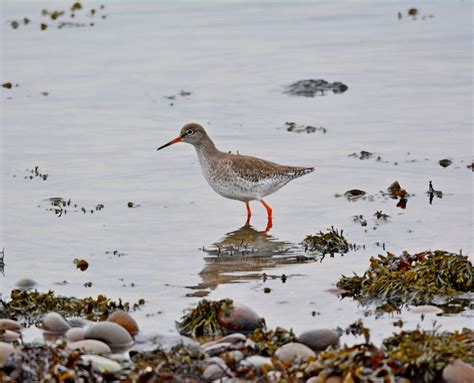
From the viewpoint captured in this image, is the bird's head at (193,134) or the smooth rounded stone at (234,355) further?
the bird's head at (193,134)

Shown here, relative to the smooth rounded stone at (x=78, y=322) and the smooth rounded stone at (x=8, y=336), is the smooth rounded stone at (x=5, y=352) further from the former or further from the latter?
the smooth rounded stone at (x=78, y=322)

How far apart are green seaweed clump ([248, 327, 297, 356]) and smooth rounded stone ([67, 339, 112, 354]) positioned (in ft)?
3.28

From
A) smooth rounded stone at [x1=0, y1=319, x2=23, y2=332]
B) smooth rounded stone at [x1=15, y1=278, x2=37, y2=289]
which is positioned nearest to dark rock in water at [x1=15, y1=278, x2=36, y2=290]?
smooth rounded stone at [x1=15, y1=278, x2=37, y2=289]

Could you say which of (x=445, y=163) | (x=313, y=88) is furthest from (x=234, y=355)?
(x=313, y=88)

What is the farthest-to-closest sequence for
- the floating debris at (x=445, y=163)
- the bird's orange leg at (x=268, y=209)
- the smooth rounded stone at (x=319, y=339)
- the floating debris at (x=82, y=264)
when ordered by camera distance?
the floating debris at (x=445, y=163) < the bird's orange leg at (x=268, y=209) < the floating debris at (x=82, y=264) < the smooth rounded stone at (x=319, y=339)

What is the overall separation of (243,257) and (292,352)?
3017 mm

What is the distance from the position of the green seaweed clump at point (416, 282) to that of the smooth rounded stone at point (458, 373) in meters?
1.51

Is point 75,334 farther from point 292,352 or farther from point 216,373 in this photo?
point 292,352

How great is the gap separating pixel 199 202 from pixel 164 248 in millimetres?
1972

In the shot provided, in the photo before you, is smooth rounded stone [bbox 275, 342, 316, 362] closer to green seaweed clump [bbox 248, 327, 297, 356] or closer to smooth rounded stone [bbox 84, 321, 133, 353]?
green seaweed clump [bbox 248, 327, 297, 356]

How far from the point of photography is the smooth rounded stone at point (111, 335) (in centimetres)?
669

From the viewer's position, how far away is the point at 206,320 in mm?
7062

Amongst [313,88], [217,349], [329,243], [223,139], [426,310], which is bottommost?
[217,349]

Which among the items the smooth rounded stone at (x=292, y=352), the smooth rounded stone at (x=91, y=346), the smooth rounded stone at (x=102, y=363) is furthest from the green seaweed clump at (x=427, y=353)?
the smooth rounded stone at (x=91, y=346)
